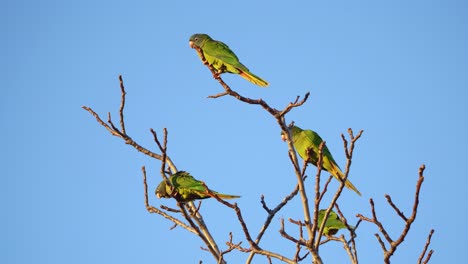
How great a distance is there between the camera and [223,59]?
5852mm

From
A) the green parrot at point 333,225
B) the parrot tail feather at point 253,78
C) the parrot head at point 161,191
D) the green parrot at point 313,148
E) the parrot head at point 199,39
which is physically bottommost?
the green parrot at point 333,225

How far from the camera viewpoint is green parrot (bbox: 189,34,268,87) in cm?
544

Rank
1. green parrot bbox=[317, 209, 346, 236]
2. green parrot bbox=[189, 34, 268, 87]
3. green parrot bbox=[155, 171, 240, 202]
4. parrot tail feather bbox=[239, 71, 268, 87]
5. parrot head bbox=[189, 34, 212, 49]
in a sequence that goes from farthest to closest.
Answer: parrot head bbox=[189, 34, 212, 49], green parrot bbox=[189, 34, 268, 87], green parrot bbox=[317, 209, 346, 236], parrot tail feather bbox=[239, 71, 268, 87], green parrot bbox=[155, 171, 240, 202]

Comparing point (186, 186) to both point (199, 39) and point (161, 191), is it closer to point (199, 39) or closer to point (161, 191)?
point (161, 191)

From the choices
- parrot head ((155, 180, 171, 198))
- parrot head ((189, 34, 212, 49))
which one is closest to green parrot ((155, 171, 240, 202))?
parrot head ((155, 180, 171, 198))

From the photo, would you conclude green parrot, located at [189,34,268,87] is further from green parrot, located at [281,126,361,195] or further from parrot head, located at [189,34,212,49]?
green parrot, located at [281,126,361,195]

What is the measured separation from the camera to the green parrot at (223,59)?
5441 millimetres

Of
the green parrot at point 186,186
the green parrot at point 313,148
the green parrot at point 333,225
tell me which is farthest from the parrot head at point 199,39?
the green parrot at point 333,225

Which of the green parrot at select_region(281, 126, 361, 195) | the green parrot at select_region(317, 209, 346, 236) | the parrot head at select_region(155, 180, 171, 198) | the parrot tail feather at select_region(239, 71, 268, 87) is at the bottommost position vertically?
the green parrot at select_region(317, 209, 346, 236)

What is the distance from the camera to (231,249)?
3.92 meters

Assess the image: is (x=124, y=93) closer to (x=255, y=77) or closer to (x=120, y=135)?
(x=120, y=135)

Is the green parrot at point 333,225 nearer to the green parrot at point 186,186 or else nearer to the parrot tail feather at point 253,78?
the green parrot at point 186,186

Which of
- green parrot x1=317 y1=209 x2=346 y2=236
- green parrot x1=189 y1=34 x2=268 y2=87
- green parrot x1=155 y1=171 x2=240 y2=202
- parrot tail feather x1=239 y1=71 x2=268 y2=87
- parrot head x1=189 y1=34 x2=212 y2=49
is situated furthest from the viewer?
parrot head x1=189 y1=34 x2=212 y2=49

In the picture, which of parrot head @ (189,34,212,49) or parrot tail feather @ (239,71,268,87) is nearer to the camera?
parrot tail feather @ (239,71,268,87)
